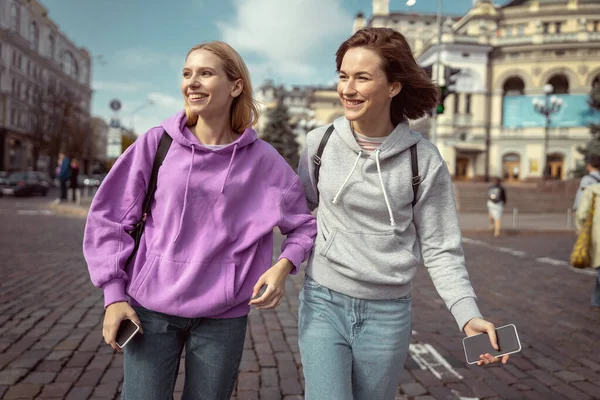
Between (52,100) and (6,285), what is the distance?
54.0m

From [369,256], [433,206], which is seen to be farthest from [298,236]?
[433,206]

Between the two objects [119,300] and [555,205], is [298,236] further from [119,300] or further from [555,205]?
[555,205]

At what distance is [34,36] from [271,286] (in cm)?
6968

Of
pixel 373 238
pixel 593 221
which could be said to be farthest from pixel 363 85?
pixel 593 221

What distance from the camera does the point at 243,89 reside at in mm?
2211

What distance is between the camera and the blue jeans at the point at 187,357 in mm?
1955

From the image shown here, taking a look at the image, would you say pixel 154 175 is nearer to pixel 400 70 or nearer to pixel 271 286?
pixel 271 286

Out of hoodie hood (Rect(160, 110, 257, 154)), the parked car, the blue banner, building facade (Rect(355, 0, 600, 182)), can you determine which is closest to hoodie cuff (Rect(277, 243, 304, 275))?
hoodie hood (Rect(160, 110, 257, 154))

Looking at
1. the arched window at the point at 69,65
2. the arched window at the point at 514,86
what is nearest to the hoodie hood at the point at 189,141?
the arched window at the point at 514,86

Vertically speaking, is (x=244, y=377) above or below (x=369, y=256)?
below

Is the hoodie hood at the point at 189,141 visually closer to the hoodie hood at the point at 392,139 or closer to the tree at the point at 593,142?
the hoodie hood at the point at 392,139

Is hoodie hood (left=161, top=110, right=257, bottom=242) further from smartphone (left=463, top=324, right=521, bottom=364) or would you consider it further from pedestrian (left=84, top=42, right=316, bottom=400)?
smartphone (left=463, top=324, right=521, bottom=364)

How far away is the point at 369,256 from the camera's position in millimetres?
2086

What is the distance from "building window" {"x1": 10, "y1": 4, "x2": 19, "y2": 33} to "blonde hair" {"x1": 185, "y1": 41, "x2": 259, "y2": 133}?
6182 cm
